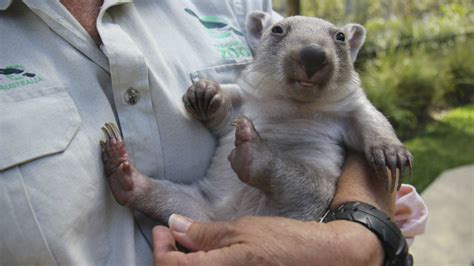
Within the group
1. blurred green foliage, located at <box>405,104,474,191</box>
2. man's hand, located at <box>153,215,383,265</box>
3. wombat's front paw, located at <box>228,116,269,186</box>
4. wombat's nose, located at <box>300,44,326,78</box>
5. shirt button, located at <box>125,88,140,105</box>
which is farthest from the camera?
blurred green foliage, located at <box>405,104,474,191</box>

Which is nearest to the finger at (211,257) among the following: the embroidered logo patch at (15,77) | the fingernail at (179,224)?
the fingernail at (179,224)

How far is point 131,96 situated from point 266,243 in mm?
644

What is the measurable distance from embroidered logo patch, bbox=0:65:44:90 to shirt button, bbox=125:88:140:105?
11.2 inches

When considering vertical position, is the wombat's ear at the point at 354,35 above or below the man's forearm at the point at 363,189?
above

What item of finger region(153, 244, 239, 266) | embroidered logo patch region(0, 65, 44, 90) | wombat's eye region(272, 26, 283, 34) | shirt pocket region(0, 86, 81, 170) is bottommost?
finger region(153, 244, 239, 266)

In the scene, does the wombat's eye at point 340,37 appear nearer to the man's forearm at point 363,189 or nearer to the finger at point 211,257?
the man's forearm at point 363,189

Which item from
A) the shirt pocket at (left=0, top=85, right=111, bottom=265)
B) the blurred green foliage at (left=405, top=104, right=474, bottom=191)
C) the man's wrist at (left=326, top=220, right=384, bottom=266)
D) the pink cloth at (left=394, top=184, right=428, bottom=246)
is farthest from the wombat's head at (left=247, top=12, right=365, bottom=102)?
the blurred green foliage at (left=405, top=104, right=474, bottom=191)

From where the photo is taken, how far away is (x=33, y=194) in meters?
1.54

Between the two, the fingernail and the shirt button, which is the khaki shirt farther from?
the fingernail

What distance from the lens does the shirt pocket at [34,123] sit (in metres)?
1.56

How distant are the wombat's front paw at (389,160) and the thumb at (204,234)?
0.66m

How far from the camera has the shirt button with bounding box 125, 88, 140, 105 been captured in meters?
1.86

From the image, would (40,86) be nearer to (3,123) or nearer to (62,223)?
(3,123)

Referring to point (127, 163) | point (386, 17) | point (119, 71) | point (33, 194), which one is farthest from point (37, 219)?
point (386, 17)
